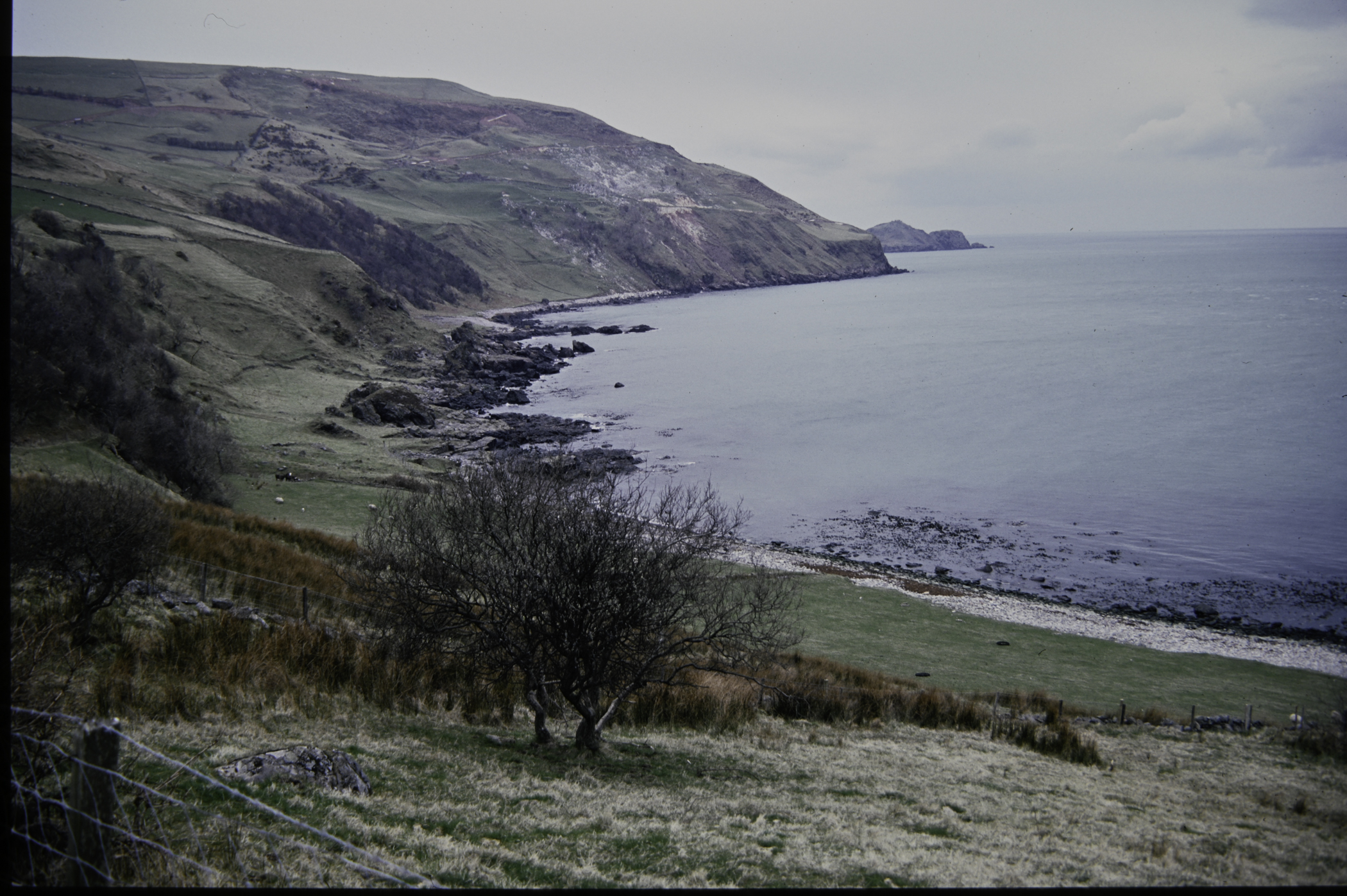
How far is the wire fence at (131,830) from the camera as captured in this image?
556 cm

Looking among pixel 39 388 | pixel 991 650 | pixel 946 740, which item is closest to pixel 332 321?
pixel 39 388

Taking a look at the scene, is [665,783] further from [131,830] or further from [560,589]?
[131,830]

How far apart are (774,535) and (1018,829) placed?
115 feet

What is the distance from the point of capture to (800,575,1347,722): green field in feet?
86.2

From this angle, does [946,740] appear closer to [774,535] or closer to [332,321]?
[774,535]

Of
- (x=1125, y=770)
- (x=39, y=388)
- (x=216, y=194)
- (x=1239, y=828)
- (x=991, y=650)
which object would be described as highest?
(x=216, y=194)

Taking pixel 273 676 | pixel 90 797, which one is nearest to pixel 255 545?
pixel 273 676

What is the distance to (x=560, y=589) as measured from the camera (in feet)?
45.2

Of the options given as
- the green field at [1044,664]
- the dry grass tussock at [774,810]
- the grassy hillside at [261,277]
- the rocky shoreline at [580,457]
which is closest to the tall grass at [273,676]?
the dry grass tussock at [774,810]

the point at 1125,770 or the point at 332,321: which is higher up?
the point at 332,321

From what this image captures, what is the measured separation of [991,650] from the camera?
99.6 ft

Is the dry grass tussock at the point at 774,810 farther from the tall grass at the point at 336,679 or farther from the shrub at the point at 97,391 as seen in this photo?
the shrub at the point at 97,391

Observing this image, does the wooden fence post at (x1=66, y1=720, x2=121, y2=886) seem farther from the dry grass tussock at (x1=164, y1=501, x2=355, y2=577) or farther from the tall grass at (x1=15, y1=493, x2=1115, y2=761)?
the dry grass tussock at (x1=164, y1=501, x2=355, y2=577)

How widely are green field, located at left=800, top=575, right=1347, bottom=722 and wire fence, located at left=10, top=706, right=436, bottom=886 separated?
22282 millimetres
